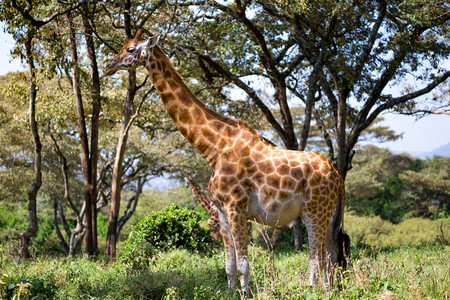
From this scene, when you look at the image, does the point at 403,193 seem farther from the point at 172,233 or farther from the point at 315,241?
the point at 315,241

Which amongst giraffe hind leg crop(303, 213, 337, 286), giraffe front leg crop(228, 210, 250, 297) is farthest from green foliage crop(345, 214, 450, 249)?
giraffe front leg crop(228, 210, 250, 297)

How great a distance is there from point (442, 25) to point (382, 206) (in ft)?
54.5

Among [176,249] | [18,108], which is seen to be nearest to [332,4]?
[176,249]

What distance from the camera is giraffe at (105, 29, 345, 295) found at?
5824 mm

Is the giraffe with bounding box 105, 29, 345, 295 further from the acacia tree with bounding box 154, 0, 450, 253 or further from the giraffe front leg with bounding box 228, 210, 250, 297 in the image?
the acacia tree with bounding box 154, 0, 450, 253

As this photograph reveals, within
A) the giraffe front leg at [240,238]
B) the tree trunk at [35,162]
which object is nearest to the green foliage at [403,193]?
the tree trunk at [35,162]

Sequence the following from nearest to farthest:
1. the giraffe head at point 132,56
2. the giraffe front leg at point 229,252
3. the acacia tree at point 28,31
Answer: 1. the giraffe front leg at point 229,252
2. the giraffe head at point 132,56
3. the acacia tree at point 28,31

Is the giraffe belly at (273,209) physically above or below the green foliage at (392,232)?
above

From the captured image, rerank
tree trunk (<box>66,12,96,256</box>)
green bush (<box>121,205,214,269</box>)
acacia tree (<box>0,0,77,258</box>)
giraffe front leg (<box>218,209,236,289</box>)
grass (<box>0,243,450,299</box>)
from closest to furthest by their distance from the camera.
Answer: grass (<box>0,243,450,299</box>) → giraffe front leg (<box>218,209,236,289</box>) → acacia tree (<box>0,0,77,258</box>) → green bush (<box>121,205,214,269</box>) → tree trunk (<box>66,12,96,256</box>)

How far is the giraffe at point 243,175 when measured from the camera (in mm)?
5824

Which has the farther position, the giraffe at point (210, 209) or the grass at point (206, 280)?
the giraffe at point (210, 209)

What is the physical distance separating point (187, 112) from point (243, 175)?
1.12 meters

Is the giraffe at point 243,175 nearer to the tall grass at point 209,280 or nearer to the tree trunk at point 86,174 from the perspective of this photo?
the tall grass at point 209,280

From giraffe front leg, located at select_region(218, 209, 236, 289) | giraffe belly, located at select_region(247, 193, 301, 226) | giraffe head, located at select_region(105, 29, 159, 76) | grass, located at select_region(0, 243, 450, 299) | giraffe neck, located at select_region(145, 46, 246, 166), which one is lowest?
grass, located at select_region(0, 243, 450, 299)
